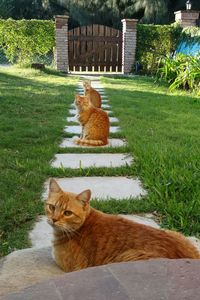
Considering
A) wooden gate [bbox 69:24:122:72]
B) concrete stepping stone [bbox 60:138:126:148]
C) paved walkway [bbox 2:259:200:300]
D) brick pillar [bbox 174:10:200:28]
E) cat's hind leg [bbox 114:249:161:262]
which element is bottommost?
concrete stepping stone [bbox 60:138:126:148]

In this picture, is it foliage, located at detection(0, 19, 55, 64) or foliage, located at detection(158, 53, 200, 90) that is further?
foliage, located at detection(0, 19, 55, 64)

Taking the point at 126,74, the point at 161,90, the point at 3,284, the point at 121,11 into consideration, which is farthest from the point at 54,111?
the point at 121,11

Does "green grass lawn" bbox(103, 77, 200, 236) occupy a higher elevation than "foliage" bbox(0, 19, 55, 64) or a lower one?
lower

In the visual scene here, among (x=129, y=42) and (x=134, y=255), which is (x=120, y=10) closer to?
(x=129, y=42)

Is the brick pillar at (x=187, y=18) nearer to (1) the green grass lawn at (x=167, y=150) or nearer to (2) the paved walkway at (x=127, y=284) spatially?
(1) the green grass lawn at (x=167, y=150)

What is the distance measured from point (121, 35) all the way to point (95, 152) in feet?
41.8

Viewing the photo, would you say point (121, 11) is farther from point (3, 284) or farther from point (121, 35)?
point (3, 284)

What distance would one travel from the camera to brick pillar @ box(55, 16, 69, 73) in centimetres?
1570

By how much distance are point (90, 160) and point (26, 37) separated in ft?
42.7

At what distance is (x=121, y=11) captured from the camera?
81.6 ft

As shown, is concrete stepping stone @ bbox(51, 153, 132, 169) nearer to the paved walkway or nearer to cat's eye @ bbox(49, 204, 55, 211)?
cat's eye @ bbox(49, 204, 55, 211)

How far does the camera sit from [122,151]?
484 cm

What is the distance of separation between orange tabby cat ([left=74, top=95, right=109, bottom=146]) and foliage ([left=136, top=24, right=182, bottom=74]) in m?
11.5

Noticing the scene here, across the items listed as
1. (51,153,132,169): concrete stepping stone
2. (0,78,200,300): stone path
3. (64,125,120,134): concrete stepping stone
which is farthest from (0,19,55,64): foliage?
(51,153,132,169): concrete stepping stone
